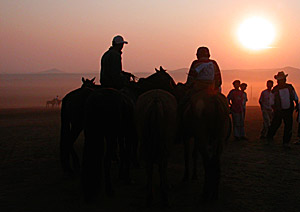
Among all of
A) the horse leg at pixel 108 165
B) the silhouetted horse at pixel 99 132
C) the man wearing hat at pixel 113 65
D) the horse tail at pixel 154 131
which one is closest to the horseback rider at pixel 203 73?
the horse tail at pixel 154 131

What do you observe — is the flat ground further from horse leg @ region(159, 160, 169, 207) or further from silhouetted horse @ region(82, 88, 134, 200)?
silhouetted horse @ region(82, 88, 134, 200)

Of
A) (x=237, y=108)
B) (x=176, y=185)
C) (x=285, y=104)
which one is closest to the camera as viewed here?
(x=176, y=185)

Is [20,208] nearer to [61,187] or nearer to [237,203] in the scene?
[61,187]

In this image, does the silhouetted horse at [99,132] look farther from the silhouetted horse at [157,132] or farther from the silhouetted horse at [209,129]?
the silhouetted horse at [209,129]

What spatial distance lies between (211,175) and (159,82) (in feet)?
10.1

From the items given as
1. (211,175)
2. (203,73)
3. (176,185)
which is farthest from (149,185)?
(203,73)

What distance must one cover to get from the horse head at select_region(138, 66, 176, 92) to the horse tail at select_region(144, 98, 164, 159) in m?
2.36

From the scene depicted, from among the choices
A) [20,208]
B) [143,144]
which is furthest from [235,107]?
[20,208]

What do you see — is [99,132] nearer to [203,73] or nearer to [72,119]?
[72,119]

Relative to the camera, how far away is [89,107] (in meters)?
6.47

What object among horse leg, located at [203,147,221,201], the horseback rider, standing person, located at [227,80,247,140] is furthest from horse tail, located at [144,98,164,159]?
standing person, located at [227,80,247,140]

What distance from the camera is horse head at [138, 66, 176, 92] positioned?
8523mm

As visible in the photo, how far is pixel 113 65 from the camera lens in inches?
305

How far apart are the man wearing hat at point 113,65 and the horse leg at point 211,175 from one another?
280 centimetres
